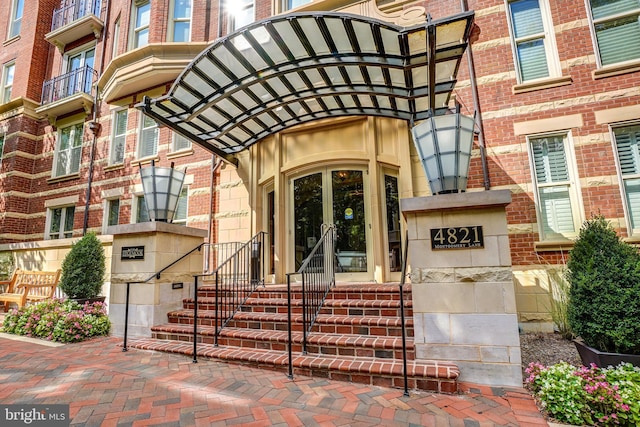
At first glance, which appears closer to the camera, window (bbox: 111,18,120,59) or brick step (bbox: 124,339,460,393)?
brick step (bbox: 124,339,460,393)

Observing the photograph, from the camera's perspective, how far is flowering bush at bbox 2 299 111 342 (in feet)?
17.0

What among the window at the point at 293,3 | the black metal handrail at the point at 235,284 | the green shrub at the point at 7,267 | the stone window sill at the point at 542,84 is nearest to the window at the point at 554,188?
the stone window sill at the point at 542,84

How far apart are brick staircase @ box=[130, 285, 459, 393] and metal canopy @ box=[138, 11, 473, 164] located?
9.11ft

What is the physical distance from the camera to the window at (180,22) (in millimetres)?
9211

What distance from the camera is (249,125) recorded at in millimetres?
6988

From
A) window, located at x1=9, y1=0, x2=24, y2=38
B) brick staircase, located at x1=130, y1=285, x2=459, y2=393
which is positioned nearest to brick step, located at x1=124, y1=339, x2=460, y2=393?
brick staircase, located at x1=130, y1=285, x2=459, y2=393

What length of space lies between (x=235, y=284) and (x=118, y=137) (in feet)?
24.1

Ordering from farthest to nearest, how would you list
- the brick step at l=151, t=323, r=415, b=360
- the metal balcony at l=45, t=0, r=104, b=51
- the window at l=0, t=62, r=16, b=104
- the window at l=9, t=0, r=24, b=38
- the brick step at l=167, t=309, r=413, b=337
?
the window at l=9, t=0, r=24, b=38 < the window at l=0, t=62, r=16, b=104 < the metal balcony at l=45, t=0, r=104, b=51 < the brick step at l=167, t=309, r=413, b=337 < the brick step at l=151, t=323, r=415, b=360

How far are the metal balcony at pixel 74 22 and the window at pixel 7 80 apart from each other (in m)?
2.21

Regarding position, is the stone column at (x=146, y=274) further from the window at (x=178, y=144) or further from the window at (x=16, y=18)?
the window at (x=16, y=18)

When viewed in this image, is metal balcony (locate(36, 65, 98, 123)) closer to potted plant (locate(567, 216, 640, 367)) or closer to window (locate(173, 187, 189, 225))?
window (locate(173, 187, 189, 225))

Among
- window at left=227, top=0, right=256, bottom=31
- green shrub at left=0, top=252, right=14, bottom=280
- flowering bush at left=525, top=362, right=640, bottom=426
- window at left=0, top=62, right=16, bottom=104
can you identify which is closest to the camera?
flowering bush at left=525, top=362, right=640, bottom=426

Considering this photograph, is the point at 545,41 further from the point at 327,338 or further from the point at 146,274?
the point at 146,274

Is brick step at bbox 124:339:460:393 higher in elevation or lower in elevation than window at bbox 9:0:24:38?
lower
